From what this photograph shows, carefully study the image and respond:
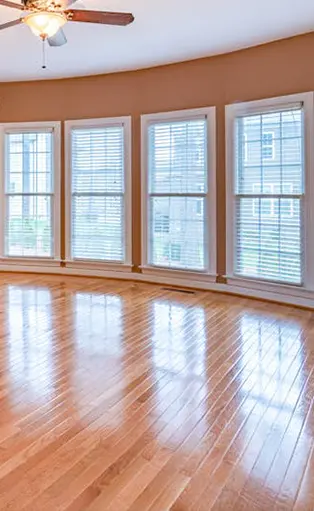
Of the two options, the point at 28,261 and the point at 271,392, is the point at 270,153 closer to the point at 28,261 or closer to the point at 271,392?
the point at 271,392

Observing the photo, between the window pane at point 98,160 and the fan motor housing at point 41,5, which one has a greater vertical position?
the fan motor housing at point 41,5

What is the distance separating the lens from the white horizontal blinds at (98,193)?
6531mm

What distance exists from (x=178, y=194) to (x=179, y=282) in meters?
1.17

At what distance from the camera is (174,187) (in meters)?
6.06

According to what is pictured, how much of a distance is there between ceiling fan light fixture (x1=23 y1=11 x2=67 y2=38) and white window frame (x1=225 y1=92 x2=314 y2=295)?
2614 mm

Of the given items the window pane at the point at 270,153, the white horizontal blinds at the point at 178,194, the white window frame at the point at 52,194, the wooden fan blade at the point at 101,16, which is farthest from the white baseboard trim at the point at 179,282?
the wooden fan blade at the point at 101,16

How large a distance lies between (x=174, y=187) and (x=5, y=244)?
2926 mm

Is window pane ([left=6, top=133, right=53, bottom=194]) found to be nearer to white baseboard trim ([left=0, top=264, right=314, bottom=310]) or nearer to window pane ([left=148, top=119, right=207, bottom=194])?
white baseboard trim ([left=0, top=264, right=314, bottom=310])

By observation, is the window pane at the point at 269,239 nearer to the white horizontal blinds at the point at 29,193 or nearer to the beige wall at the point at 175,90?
the beige wall at the point at 175,90

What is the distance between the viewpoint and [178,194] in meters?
6.02

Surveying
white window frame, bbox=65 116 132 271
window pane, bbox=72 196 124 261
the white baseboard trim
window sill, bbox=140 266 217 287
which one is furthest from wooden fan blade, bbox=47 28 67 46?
the white baseboard trim

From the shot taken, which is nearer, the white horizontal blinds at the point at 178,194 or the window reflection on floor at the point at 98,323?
the window reflection on floor at the point at 98,323

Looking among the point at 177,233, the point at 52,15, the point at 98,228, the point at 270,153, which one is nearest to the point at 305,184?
the point at 270,153

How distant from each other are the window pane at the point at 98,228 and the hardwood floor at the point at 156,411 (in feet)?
6.61
